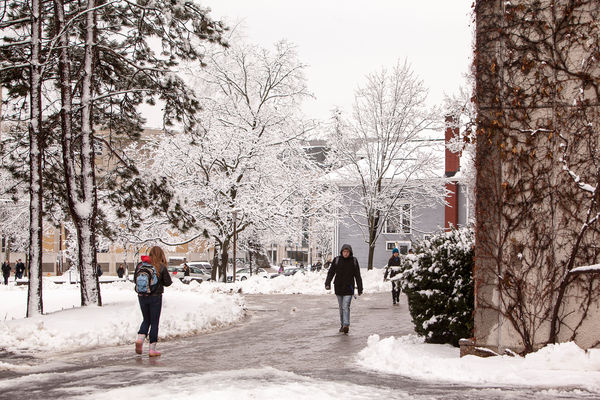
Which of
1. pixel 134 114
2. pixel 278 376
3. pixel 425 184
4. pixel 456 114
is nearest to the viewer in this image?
pixel 278 376

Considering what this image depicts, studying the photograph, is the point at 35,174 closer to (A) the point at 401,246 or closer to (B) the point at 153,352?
(B) the point at 153,352

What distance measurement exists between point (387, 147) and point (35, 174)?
24.2 metres

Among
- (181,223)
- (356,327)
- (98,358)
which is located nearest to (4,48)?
(181,223)

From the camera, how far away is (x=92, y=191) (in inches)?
588

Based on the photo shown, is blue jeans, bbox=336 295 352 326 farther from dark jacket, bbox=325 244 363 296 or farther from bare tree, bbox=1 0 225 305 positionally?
bare tree, bbox=1 0 225 305

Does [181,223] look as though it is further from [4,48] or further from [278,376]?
[278,376]

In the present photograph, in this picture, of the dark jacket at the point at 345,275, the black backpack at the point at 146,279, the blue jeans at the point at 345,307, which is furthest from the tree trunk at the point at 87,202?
the blue jeans at the point at 345,307

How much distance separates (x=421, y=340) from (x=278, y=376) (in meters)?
3.54

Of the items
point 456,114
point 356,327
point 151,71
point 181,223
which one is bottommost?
point 356,327

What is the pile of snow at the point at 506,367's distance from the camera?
7.84 meters

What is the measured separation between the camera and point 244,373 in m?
8.64

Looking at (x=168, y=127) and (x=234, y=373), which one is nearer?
(x=234, y=373)

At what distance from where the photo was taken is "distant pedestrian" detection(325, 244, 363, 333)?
1360 centimetres

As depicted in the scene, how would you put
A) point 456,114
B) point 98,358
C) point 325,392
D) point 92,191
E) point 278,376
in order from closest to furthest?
point 325,392, point 278,376, point 98,358, point 92,191, point 456,114
